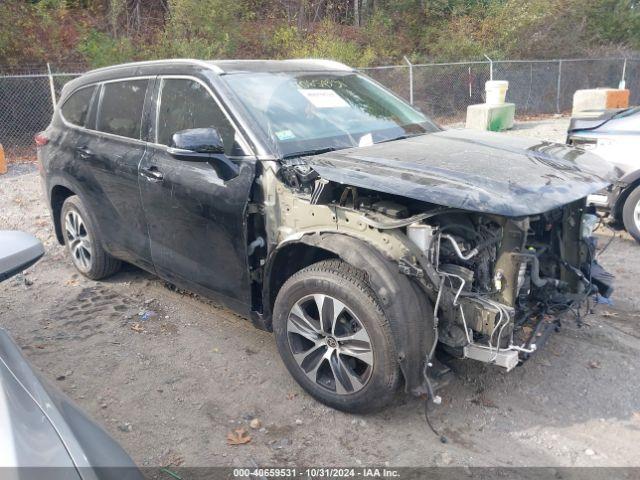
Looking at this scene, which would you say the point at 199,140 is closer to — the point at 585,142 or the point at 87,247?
the point at 87,247

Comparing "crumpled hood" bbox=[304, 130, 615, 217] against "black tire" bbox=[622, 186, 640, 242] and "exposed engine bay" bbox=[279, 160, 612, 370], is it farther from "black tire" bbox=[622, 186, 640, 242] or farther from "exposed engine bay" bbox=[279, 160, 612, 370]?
→ "black tire" bbox=[622, 186, 640, 242]

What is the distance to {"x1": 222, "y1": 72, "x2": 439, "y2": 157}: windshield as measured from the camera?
3.66m

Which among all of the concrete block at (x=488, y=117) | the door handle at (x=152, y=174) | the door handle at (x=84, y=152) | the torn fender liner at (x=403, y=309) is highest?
the door handle at (x=84, y=152)

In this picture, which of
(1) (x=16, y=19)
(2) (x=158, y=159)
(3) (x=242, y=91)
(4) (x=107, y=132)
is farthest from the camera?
(1) (x=16, y=19)

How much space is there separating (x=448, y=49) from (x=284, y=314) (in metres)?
20.7

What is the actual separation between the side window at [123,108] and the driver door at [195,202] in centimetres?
25

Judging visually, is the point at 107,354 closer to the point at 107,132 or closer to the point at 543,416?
the point at 107,132

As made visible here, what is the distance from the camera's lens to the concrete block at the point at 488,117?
1516cm

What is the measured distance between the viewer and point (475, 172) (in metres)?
3.12

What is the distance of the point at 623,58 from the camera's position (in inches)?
857

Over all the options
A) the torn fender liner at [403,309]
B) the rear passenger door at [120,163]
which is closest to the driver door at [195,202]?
the rear passenger door at [120,163]

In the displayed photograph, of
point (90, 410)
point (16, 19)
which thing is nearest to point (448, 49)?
point (16, 19)

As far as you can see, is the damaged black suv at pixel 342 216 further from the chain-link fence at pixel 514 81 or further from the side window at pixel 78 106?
the chain-link fence at pixel 514 81

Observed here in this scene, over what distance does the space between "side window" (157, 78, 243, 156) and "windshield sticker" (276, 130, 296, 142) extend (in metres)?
0.26
